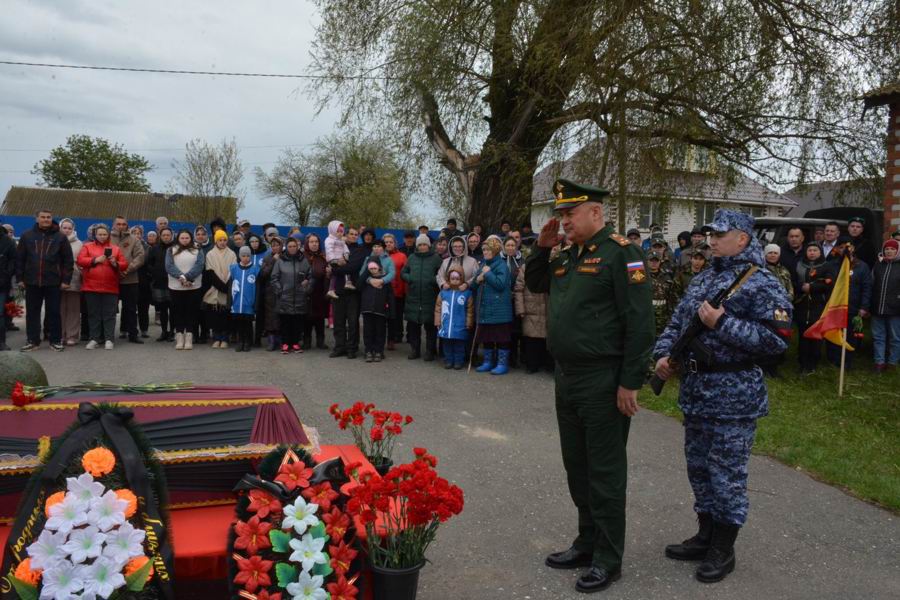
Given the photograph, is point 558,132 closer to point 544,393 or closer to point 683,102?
point 683,102

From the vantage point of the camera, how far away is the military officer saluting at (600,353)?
142 inches

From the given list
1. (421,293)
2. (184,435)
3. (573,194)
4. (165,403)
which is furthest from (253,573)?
(421,293)

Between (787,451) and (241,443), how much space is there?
5.15 m

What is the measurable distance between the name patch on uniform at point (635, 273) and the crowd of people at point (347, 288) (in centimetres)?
577

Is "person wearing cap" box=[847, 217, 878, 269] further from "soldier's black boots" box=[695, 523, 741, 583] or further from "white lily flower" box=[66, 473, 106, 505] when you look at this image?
"white lily flower" box=[66, 473, 106, 505]

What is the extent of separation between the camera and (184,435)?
3.46 metres

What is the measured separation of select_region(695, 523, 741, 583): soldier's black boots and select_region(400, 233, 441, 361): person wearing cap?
6949 mm

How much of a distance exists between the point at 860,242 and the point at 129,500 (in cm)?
1101

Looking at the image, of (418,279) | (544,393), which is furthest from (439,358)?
(544,393)

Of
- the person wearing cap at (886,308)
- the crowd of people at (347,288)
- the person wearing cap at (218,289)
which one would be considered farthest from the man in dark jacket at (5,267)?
the person wearing cap at (886,308)

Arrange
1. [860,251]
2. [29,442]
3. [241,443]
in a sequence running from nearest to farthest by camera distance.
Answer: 1. [29,442]
2. [241,443]
3. [860,251]

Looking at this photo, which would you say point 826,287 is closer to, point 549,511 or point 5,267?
point 549,511

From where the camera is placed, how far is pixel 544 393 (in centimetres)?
856

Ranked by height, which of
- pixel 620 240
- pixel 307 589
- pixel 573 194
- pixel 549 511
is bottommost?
pixel 549 511
